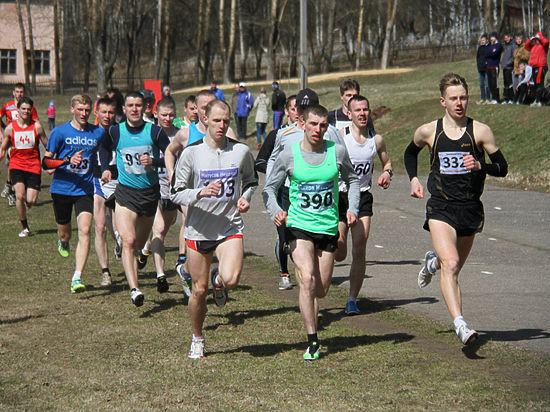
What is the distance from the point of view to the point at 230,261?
7.18 metres

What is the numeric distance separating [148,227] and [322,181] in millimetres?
3080

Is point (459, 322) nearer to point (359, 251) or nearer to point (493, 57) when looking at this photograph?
point (359, 251)

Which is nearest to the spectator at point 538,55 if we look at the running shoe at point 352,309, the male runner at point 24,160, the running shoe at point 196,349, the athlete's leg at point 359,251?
the male runner at point 24,160

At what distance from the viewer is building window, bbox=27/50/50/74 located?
75250mm

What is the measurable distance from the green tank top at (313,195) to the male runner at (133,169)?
2.51 meters

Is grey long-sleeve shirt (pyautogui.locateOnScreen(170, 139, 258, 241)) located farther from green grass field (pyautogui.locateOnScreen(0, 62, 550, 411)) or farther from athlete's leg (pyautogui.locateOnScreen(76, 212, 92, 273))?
athlete's leg (pyautogui.locateOnScreen(76, 212, 92, 273))

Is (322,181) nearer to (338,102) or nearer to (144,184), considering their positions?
(144,184)

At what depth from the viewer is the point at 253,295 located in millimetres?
10031

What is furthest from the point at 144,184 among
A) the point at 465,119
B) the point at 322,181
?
the point at 465,119

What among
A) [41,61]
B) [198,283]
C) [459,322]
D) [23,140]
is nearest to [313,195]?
[198,283]

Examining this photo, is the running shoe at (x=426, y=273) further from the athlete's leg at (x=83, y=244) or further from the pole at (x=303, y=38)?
the pole at (x=303, y=38)

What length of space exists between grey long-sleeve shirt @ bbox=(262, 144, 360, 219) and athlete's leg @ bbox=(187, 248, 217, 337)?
694 mm

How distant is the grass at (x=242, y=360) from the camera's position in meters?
5.98

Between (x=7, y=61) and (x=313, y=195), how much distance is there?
237ft
